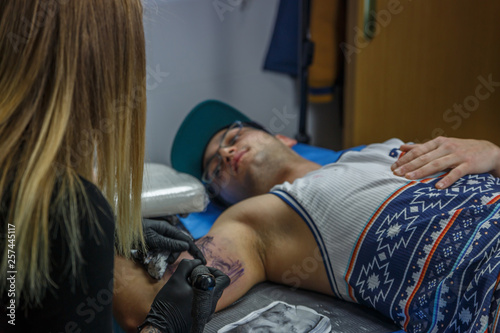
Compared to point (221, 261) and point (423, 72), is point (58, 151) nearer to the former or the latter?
point (221, 261)

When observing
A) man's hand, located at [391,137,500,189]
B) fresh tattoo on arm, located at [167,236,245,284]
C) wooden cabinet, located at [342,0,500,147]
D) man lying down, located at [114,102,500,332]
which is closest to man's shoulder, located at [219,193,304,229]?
man lying down, located at [114,102,500,332]

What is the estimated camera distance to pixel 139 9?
0.75 m

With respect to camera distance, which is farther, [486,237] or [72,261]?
[486,237]

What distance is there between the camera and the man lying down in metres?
1.03

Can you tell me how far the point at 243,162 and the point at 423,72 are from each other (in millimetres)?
1278

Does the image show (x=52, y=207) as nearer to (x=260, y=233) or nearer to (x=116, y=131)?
(x=116, y=131)

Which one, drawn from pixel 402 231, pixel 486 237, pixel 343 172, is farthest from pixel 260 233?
pixel 486 237

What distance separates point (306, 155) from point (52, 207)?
1.69 metres

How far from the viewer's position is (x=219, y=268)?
3.93ft

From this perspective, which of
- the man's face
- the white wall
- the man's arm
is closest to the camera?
the man's arm

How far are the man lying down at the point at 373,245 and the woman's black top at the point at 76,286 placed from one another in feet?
1.44

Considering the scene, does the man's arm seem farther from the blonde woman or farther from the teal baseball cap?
the teal baseball cap

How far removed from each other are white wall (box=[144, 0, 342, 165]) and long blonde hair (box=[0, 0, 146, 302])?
1329mm

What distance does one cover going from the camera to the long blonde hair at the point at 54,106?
0.63 m
